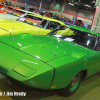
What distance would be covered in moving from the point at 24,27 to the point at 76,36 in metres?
2.29

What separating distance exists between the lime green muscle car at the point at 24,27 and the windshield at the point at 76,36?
53.5 inches

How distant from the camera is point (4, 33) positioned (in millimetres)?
4328

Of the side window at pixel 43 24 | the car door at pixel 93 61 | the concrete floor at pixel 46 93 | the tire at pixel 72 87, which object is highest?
the side window at pixel 43 24

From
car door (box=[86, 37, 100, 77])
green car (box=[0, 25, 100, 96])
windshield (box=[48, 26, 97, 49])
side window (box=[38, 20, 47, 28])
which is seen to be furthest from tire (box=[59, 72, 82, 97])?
side window (box=[38, 20, 47, 28])

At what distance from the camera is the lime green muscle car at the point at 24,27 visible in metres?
4.62

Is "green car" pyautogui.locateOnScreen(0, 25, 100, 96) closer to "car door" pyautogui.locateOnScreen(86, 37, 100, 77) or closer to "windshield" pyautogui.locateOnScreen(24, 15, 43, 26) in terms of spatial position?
"car door" pyautogui.locateOnScreen(86, 37, 100, 77)

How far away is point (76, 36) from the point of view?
13.1 ft

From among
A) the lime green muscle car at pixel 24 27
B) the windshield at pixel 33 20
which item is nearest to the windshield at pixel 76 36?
the lime green muscle car at pixel 24 27

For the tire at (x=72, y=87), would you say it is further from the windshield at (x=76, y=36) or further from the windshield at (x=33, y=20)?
the windshield at (x=33, y=20)

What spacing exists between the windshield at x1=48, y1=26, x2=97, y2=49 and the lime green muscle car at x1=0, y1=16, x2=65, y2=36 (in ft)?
4.46

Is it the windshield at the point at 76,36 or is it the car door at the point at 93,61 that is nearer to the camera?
the car door at the point at 93,61

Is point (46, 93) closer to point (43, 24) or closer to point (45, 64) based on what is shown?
point (45, 64)

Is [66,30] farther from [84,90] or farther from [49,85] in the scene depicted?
[49,85]

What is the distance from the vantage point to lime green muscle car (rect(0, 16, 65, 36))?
462 cm
